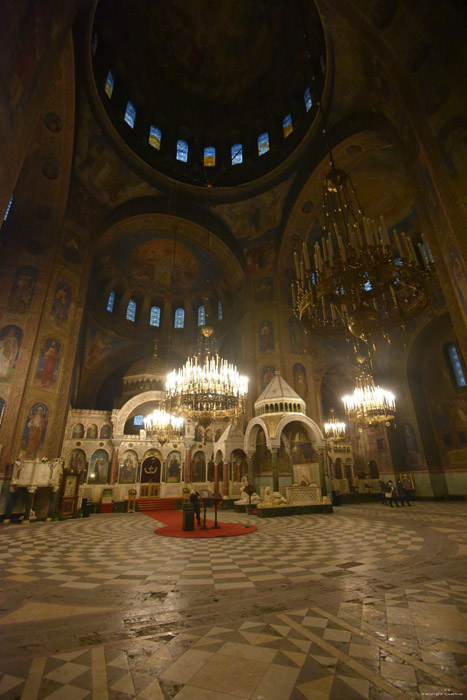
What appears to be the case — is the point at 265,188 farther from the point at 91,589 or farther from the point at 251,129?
the point at 91,589

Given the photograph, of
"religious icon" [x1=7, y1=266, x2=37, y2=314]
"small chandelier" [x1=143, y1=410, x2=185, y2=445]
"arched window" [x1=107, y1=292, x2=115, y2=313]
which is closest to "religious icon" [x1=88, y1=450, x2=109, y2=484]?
"small chandelier" [x1=143, y1=410, x2=185, y2=445]

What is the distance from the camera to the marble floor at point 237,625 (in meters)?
Answer: 1.87

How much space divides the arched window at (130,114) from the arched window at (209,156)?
4391 millimetres

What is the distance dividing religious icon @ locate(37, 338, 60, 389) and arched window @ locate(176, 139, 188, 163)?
43.3 ft

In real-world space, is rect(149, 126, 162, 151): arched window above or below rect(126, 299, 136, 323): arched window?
above

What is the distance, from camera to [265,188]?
56.1 feet

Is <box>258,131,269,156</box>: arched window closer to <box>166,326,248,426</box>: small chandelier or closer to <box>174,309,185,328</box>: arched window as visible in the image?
<box>174,309,185,328</box>: arched window

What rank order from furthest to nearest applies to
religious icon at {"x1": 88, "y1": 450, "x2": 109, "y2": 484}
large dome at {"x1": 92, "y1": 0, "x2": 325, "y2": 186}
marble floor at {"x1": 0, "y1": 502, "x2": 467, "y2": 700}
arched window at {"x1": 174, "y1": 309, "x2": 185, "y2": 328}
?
arched window at {"x1": 174, "y1": 309, "x2": 185, "y2": 328} → religious icon at {"x1": 88, "y1": 450, "x2": 109, "y2": 484} → large dome at {"x1": 92, "y1": 0, "x2": 325, "y2": 186} → marble floor at {"x1": 0, "y1": 502, "x2": 467, "y2": 700}

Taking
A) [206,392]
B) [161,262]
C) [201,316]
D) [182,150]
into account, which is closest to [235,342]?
[201,316]

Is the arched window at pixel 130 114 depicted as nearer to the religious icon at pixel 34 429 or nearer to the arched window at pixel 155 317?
the arched window at pixel 155 317

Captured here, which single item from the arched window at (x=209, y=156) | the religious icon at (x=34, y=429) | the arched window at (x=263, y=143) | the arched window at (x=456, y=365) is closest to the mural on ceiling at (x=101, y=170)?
the arched window at (x=209, y=156)

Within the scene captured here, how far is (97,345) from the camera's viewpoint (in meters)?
19.5

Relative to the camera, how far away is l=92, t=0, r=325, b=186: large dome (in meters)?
14.5

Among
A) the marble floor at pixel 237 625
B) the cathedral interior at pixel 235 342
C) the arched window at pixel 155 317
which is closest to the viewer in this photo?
the marble floor at pixel 237 625
